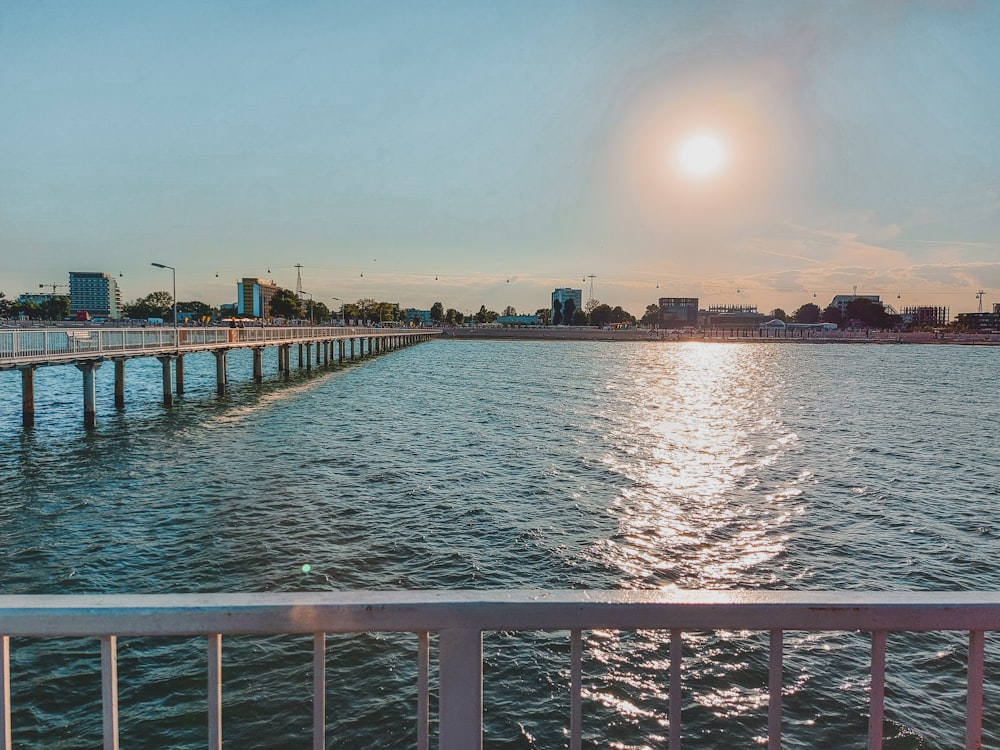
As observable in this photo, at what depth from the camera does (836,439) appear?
97.7 feet

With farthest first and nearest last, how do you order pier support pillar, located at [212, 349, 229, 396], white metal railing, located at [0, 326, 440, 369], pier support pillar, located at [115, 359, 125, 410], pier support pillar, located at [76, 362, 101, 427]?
pier support pillar, located at [212, 349, 229, 396] < pier support pillar, located at [115, 359, 125, 410] < pier support pillar, located at [76, 362, 101, 427] < white metal railing, located at [0, 326, 440, 369]

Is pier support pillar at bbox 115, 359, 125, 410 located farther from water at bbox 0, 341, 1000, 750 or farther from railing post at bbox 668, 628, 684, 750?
railing post at bbox 668, 628, 684, 750

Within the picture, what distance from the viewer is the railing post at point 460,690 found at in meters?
2.34

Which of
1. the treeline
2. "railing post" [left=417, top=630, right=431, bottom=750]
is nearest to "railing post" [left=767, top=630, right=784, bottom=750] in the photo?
"railing post" [left=417, top=630, right=431, bottom=750]

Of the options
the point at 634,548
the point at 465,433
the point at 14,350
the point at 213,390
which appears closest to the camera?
the point at 634,548

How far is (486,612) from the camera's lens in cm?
234

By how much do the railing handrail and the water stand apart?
6.60m

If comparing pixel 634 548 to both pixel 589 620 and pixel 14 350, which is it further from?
pixel 14 350

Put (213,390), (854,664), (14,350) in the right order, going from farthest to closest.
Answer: (213,390), (14,350), (854,664)

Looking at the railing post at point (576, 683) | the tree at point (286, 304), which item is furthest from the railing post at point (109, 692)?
the tree at point (286, 304)

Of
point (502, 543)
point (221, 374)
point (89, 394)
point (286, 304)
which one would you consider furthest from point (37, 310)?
point (502, 543)

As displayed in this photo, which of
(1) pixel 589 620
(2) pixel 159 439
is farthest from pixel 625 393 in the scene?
(1) pixel 589 620

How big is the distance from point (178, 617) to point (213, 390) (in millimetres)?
49566

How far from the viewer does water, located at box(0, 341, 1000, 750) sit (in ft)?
28.1
